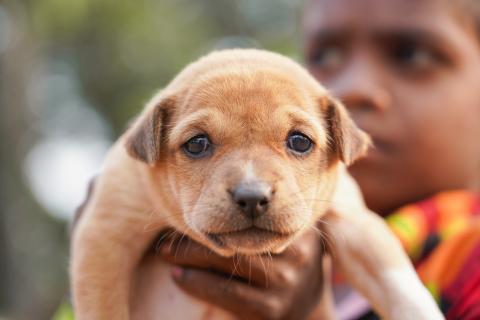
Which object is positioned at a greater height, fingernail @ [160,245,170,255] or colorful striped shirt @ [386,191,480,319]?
fingernail @ [160,245,170,255]

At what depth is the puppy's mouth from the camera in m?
3.04

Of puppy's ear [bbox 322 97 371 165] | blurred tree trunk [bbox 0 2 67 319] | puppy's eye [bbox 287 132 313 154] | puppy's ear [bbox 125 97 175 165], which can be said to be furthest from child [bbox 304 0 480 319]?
blurred tree trunk [bbox 0 2 67 319]

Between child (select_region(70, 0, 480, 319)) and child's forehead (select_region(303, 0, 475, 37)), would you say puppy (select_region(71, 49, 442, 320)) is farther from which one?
child's forehead (select_region(303, 0, 475, 37))

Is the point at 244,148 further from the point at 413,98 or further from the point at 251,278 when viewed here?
the point at 413,98

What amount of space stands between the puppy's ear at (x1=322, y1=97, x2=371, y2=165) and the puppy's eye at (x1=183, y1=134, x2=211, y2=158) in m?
0.78

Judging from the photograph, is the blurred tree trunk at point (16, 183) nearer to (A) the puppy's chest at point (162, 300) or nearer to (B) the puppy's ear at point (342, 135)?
(A) the puppy's chest at point (162, 300)

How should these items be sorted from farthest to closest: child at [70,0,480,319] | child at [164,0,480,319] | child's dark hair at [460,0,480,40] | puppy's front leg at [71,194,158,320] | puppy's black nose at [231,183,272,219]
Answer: child's dark hair at [460,0,480,40] < child at [164,0,480,319] < child at [70,0,480,319] < puppy's front leg at [71,194,158,320] < puppy's black nose at [231,183,272,219]

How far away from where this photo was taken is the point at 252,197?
2.87 metres

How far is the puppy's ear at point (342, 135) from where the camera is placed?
3455 millimetres

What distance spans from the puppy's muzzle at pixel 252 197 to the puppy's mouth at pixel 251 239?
0.12 meters

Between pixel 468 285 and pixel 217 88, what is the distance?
1.93 m

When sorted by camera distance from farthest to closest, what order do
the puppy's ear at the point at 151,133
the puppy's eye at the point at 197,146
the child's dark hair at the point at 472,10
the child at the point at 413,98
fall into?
the child's dark hair at the point at 472,10 → the child at the point at 413,98 → the puppy's ear at the point at 151,133 → the puppy's eye at the point at 197,146

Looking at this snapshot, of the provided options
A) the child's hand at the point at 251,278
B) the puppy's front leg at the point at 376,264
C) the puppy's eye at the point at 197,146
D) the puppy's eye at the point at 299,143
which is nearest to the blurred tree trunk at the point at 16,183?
the child's hand at the point at 251,278

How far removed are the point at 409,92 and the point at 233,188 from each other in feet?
8.20
